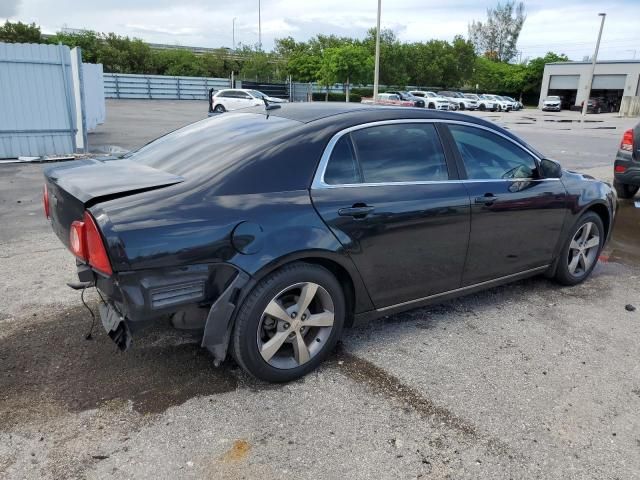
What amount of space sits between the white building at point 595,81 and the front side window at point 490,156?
Answer: 60410mm

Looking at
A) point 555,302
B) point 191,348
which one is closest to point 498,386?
point 555,302

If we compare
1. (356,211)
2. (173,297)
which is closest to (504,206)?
(356,211)

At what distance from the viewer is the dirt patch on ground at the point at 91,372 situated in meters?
2.96

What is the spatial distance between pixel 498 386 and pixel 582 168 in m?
11.7

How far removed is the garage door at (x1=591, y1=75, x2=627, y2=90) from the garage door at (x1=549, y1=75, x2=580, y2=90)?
2143 millimetres

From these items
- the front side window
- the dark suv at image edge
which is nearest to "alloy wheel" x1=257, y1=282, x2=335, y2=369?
the front side window

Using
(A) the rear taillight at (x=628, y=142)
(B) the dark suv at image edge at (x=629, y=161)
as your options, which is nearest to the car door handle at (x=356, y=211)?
(B) the dark suv at image edge at (x=629, y=161)

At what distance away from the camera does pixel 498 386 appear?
10.6 ft

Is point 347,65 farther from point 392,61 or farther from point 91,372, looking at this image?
point 91,372

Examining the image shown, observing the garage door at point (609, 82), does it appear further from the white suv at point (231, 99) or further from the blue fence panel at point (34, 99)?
the blue fence panel at point (34, 99)

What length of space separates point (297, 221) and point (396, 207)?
75 cm

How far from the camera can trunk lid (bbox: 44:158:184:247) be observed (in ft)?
9.37

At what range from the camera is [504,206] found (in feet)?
13.2

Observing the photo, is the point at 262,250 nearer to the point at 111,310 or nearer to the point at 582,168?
the point at 111,310
